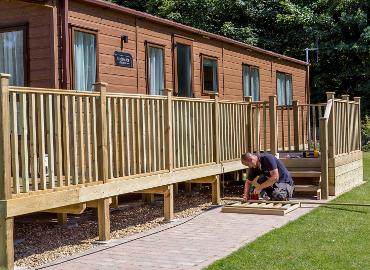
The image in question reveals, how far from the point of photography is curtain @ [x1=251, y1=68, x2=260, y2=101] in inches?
595

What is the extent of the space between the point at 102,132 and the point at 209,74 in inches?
238

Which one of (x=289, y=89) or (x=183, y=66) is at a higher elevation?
(x=183, y=66)

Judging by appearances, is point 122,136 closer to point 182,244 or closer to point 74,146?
point 74,146

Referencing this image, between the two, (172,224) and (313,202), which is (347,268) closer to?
(172,224)

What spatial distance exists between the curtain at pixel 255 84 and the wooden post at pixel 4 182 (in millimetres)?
10213

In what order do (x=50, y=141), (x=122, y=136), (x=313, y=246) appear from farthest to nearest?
(x=122, y=136)
(x=313, y=246)
(x=50, y=141)

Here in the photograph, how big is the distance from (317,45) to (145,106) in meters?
20.4

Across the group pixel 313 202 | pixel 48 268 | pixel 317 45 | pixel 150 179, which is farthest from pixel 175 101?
pixel 317 45

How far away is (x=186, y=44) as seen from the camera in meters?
11.6

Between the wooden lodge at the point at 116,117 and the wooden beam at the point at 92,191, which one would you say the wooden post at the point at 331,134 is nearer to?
the wooden lodge at the point at 116,117

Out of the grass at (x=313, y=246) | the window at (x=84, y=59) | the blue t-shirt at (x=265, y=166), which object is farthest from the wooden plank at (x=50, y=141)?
the blue t-shirt at (x=265, y=166)

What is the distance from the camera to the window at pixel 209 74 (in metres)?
12.4

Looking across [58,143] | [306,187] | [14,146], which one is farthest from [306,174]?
[14,146]

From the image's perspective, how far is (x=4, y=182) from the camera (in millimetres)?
5469
